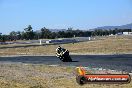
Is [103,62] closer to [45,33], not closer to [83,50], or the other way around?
[83,50]

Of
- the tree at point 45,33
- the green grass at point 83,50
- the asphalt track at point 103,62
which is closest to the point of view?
the asphalt track at point 103,62

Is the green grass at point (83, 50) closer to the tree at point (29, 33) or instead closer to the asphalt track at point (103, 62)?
the asphalt track at point (103, 62)

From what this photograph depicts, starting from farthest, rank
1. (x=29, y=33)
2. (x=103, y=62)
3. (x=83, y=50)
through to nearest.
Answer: (x=29, y=33), (x=83, y=50), (x=103, y=62)

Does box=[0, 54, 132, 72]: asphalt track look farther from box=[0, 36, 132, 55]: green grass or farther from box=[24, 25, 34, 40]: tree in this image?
box=[24, 25, 34, 40]: tree

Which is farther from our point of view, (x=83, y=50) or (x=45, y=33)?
(x=45, y=33)

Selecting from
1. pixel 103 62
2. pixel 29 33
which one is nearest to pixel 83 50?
pixel 103 62

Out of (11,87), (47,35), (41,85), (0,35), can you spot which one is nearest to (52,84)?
(41,85)

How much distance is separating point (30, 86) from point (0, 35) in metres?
108

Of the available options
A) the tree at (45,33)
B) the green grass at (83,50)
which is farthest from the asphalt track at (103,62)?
the tree at (45,33)

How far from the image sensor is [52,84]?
1573 cm

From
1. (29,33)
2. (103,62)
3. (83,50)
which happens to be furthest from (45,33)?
(103,62)

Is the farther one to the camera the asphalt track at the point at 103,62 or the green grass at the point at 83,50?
the green grass at the point at 83,50

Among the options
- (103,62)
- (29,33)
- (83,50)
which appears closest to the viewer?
(103,62)

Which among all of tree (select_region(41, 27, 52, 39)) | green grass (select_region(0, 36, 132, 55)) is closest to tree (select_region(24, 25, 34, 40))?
tree (select_region(41, 27, 52, 39))
